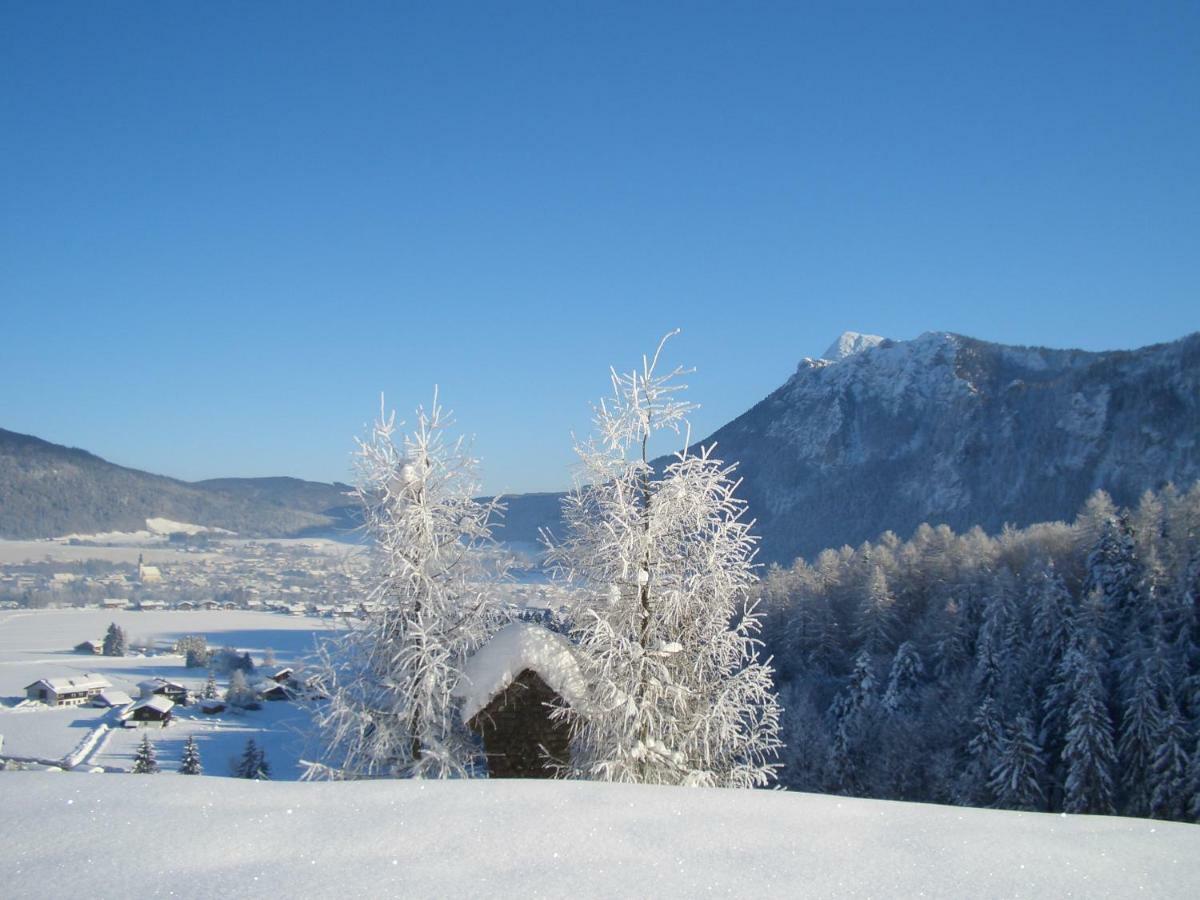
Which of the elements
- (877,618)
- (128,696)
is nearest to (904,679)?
(877,618)

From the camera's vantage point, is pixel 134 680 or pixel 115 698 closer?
pixel 115 698

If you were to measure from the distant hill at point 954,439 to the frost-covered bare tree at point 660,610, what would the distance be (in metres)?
60.3

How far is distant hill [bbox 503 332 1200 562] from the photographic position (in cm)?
7756

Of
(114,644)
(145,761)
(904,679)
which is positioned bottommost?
(114,644)

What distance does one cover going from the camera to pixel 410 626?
383 inches

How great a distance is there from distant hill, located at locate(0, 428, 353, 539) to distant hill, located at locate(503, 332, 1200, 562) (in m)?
55.9

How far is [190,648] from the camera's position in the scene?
203ft

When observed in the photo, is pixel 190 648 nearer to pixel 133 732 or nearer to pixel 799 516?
pixel 133 732

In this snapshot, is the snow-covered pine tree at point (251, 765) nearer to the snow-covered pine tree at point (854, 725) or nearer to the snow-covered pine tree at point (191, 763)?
the snow-covered pine tree at point (191, 763)

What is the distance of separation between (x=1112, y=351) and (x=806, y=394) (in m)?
37.8

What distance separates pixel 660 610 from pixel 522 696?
192cm

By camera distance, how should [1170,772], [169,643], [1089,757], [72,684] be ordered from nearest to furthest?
1. [1170,772]
2. [1089,757]
3. [72,684]
4. [169,643]

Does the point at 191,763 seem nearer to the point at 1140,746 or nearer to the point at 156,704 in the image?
the point at 156,704

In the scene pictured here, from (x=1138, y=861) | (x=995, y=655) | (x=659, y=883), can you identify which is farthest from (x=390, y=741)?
(x=995, y=655)
